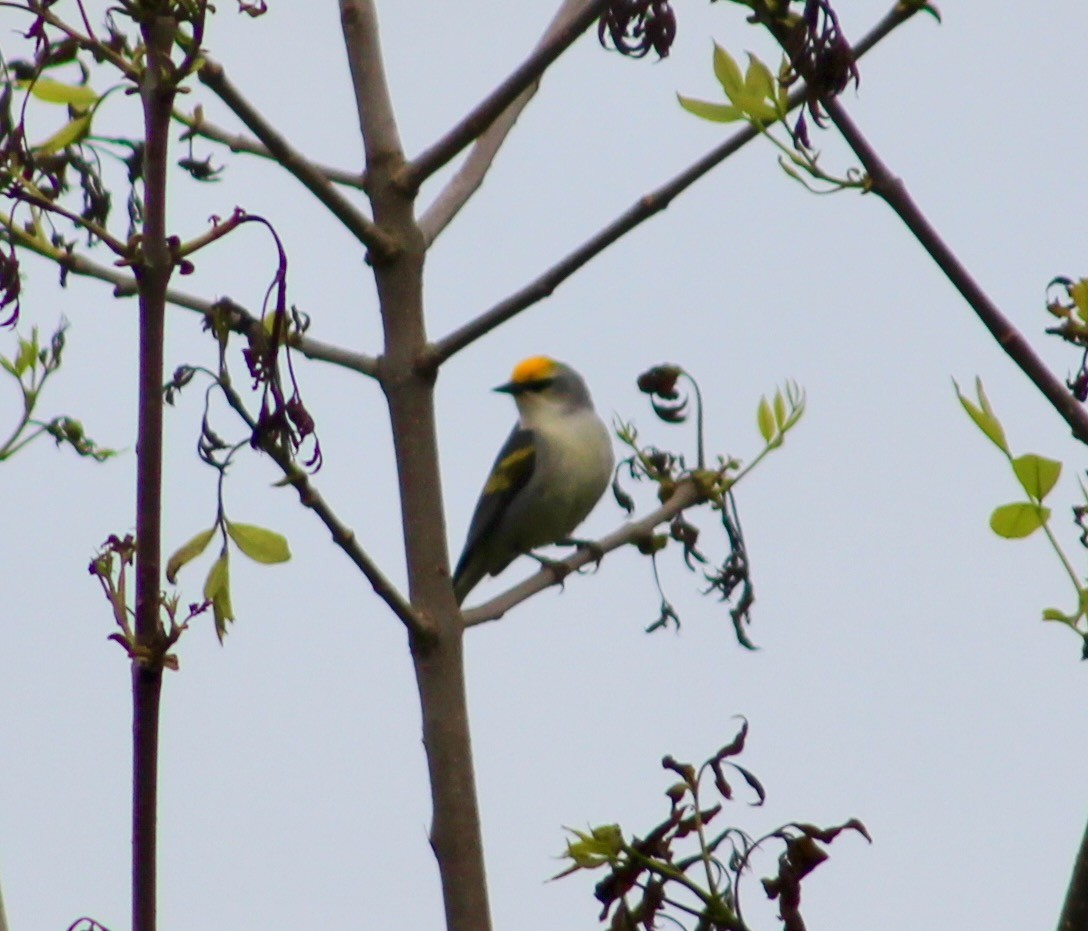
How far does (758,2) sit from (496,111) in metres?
1.12

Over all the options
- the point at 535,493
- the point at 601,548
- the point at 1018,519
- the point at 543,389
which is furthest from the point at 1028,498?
the point at 543,389

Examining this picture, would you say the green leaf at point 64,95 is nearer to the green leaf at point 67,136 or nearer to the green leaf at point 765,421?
the green leaf at point 67,136

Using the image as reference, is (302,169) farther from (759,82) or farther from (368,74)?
(759,82)

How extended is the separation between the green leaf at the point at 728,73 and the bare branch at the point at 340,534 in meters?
0.74

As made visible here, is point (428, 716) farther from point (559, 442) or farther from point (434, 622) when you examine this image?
point (559, 442)

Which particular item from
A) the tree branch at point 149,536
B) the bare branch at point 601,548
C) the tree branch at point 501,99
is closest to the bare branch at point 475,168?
the tree branch at point 501,99

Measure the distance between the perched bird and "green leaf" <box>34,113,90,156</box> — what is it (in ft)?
16.4

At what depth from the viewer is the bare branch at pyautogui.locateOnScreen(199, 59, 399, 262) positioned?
267cm

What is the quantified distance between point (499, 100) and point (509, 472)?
435 cm

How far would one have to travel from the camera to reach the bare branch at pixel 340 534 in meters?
1.86

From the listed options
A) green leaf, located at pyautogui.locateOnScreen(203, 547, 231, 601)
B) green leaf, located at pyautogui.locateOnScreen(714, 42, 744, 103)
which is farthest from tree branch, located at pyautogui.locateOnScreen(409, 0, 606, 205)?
green leaf, located at pyautogui.locateOnScreen(203, 547, 231, 601)

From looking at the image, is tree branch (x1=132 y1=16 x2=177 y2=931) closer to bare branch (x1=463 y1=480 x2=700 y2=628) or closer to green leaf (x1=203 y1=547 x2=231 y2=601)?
green leaf (x1=203 y1=547 x2=231 y2=601)

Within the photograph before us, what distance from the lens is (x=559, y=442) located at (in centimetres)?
725

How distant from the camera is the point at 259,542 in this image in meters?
2.19
